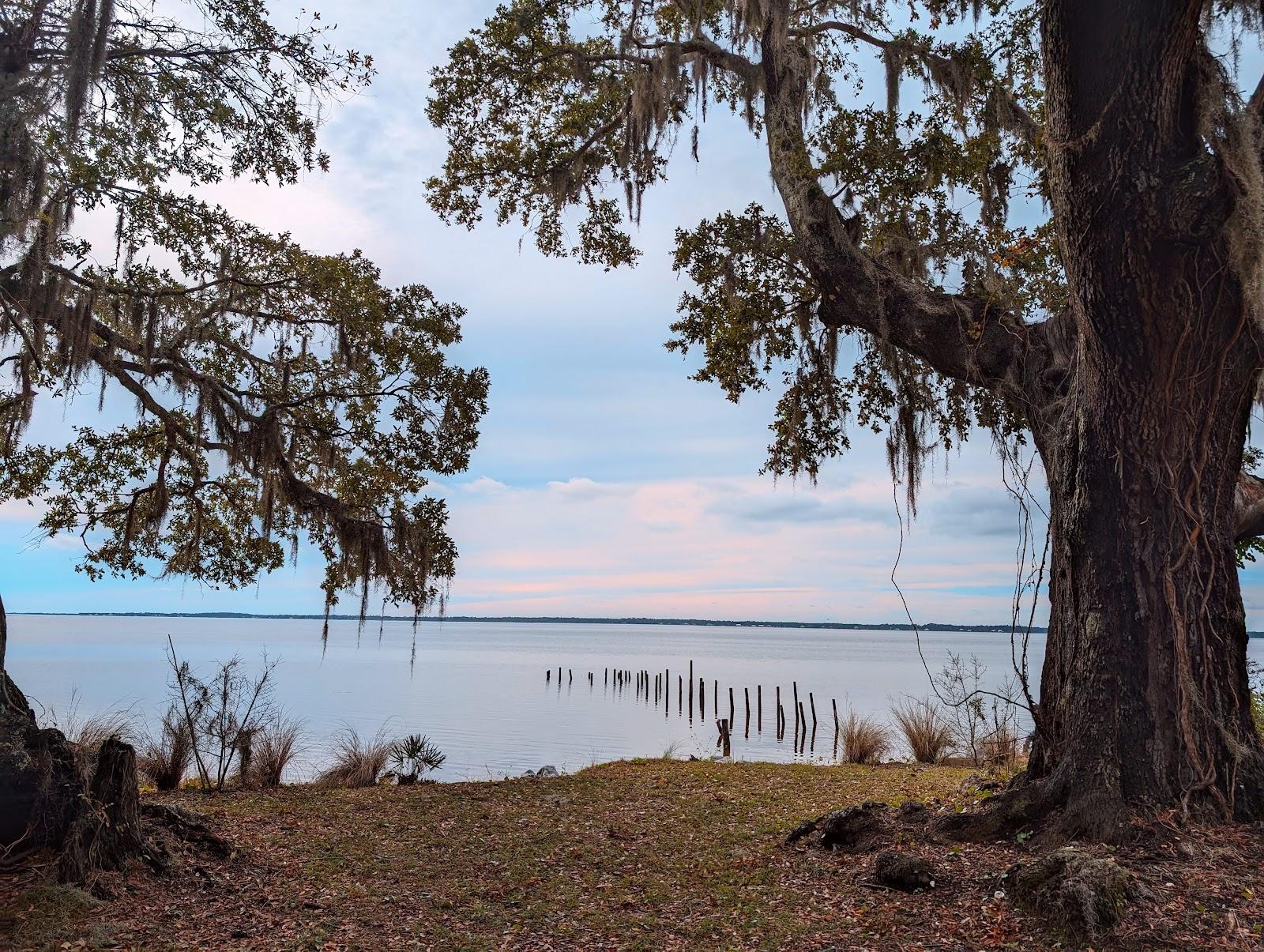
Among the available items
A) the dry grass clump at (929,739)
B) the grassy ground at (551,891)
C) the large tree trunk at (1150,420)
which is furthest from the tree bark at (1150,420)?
the dry grass clump at (929,739)

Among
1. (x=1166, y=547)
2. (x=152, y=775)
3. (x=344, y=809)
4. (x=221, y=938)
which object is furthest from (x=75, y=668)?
(x=1166, y=547)

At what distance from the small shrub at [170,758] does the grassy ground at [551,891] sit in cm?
196

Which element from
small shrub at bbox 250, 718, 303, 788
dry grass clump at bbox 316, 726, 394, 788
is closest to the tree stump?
small shrub at bbox 250, 718, 303, 788

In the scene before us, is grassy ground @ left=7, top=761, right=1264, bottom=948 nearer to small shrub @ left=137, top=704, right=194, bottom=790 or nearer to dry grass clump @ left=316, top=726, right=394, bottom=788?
small shrub @ left=137, top=704, right=194, bottom=790

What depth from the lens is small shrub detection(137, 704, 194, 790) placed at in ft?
29.3

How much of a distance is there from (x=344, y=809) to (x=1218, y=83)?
→ 857 cm

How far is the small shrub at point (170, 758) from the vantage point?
892 centimetres

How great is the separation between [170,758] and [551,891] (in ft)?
20.5

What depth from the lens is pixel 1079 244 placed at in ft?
16.4

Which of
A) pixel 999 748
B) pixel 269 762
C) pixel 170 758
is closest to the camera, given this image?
pixel 170 758

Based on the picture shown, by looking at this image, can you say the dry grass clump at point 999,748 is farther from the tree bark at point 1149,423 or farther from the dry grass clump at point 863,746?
the tree bark at point 1149,423

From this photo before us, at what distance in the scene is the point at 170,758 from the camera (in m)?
9.02

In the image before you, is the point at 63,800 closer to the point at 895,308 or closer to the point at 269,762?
the point at 269,762

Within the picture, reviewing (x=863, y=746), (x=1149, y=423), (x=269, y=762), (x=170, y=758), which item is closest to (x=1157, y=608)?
(x=1149, y=423)
